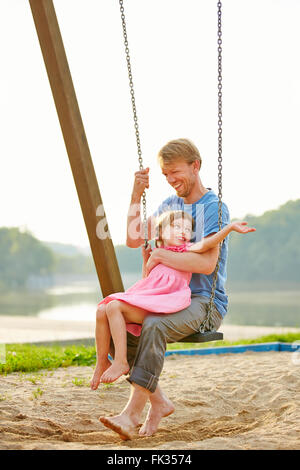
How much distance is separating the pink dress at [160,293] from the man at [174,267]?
0.04m

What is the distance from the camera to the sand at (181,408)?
116 inches

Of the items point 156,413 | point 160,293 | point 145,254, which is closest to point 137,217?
point 145,254

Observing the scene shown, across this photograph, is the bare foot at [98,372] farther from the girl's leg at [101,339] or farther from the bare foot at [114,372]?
Result: the bare foot at [114,372]

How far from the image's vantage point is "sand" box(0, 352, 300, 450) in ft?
9.66

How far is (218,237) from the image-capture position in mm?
3033

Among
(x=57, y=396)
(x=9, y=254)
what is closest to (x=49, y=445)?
(x=57, y=396)

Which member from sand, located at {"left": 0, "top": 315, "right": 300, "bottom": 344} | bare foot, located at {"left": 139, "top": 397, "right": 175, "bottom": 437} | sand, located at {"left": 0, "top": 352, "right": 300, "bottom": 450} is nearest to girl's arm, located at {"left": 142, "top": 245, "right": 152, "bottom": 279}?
bare foot, located at {"left": 139, "top": 397, "right": 175, "bottom": 437}

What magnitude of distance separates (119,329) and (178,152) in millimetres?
1039

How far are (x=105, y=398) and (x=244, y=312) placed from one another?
3561 cm

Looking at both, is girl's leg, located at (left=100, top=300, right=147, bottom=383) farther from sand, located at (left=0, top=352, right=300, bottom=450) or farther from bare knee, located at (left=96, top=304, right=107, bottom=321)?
sand, located at (left=0, top=352, right=300, bottom=450)

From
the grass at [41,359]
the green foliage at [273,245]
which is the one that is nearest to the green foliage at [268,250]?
the green foliage at [273,245]

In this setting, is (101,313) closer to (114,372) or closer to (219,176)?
(114,372)
